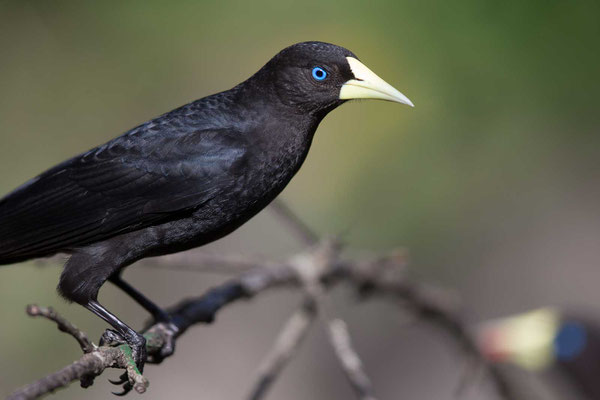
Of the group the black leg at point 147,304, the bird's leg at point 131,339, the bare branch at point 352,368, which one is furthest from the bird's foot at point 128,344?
the bare branch at point 352,368

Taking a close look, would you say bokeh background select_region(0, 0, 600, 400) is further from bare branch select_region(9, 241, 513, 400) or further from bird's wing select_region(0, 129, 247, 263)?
bird's wing select_region(0, 129, 247, 263)

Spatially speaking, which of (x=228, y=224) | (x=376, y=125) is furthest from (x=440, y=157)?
(x=228, y=224)

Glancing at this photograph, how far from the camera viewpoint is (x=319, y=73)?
9.68 ft

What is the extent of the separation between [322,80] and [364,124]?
338cm

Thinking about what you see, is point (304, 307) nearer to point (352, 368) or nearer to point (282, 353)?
point (282, 353)

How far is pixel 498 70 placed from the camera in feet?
20.5

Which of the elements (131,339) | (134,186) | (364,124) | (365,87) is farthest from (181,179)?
(364,124)

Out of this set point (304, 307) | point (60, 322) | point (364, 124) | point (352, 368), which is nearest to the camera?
point (60, 322)

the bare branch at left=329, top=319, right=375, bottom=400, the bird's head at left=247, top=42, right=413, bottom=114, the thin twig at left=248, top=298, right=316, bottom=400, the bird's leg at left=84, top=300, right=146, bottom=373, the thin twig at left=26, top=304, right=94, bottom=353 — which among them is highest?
the bird's head at left=247, top=42, right=413, bottom=114

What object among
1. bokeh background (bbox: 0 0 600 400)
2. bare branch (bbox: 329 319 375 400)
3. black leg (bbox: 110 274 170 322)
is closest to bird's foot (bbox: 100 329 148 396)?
black leg (bbox: 110 274 170 322)

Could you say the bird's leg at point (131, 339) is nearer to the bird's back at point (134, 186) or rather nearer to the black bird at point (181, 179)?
the black bird at point (181, 179)

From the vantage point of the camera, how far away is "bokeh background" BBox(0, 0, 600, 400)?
6023mm

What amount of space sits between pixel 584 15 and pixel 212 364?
3.85 m

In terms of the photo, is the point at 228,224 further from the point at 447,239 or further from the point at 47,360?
the point at 447,239
